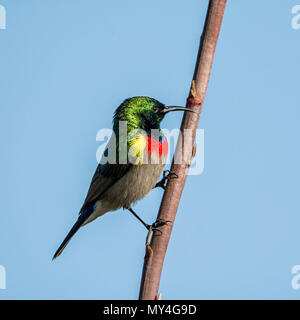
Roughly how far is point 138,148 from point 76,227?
4.24 ft

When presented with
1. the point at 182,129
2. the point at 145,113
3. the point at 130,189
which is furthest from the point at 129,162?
the point at 182,129

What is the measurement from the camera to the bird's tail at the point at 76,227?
5945 mm

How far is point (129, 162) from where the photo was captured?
19.9ft

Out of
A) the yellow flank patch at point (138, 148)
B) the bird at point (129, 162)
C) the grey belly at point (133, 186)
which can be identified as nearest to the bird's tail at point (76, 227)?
the bird at point (129, 162)

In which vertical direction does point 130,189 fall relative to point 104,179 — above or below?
below

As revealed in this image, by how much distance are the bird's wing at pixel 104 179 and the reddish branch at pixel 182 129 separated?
86.0 inches

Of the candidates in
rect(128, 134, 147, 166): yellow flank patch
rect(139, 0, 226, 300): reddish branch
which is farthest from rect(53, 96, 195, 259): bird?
rect(139, 0, 226, 300): reddish branch

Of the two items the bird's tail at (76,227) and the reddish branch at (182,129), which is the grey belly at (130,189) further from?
the reddish branch at (182,129)

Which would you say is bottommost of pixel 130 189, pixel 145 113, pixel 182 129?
→ pixel 130 189

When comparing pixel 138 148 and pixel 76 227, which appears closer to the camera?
pixel 138 148

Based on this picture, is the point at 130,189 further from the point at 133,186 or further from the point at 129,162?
the point at 129,162

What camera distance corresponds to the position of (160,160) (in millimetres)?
5984

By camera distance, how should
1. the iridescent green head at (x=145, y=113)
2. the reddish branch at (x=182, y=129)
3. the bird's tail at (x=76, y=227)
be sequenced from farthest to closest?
the iridescent green head at (x=145, y=113)
the bird's tail at (x=76, y=227)
the reddish branch at (x=182, y=129)
